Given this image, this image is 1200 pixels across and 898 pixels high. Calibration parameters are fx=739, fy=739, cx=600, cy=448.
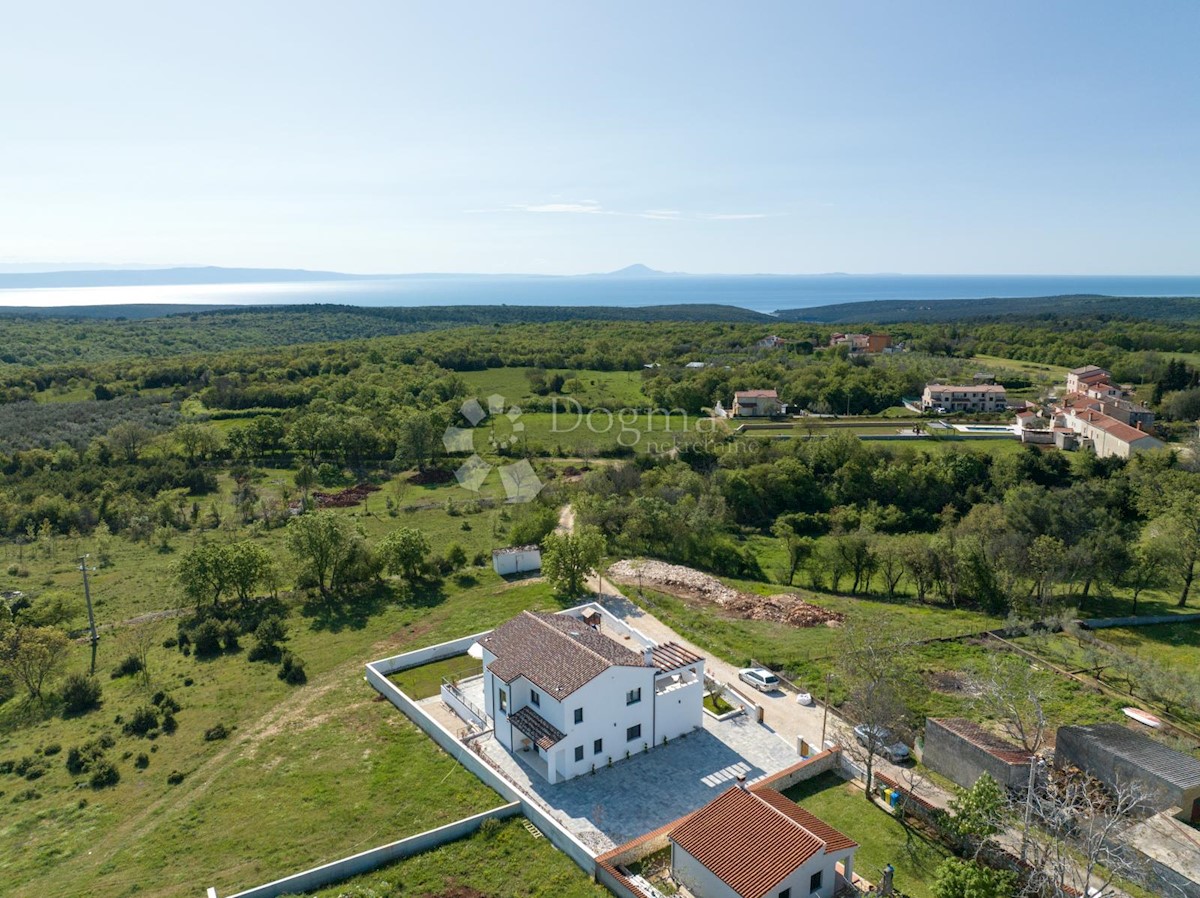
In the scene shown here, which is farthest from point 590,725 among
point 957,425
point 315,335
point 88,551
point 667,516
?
point 315,335

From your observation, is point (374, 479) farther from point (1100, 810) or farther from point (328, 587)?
point (1100, 810)

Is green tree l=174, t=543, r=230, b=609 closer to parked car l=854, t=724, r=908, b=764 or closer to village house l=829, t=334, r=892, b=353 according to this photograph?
parked car l=854, t=724, r=908, b=764

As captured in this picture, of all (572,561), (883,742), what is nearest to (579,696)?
(883,742)

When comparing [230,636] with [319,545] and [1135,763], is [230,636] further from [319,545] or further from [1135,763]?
[1135,763]

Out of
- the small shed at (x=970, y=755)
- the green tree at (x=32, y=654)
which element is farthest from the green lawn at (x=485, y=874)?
the green tree at (x=32, y=654)

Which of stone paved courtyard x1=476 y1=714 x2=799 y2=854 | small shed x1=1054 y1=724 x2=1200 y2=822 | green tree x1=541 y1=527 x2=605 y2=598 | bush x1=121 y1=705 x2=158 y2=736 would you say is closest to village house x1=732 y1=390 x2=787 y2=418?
green tree x1=541 y1=527 x2=605 y2=598

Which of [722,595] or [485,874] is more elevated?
[722,595]
